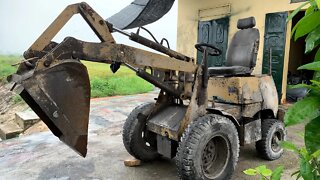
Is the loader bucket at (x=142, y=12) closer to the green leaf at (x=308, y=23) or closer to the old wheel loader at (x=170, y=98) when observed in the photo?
the old wheel loader at (x=170, y=98)

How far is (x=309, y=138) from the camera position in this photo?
0.67 m

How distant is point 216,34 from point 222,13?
21.0 inches

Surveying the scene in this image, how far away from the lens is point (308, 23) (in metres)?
0.68

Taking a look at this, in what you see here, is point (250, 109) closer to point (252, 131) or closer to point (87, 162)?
point (252, 131)

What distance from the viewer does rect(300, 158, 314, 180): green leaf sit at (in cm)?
71

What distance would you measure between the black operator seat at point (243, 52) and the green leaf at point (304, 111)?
3.16 meters

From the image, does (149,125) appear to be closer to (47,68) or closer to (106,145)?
(106,145)

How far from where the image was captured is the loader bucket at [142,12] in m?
6.74

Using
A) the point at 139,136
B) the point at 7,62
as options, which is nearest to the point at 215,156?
the point at 139,136

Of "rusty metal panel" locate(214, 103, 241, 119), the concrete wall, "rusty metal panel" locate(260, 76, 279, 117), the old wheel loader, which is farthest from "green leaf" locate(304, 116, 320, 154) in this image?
the concrete wall

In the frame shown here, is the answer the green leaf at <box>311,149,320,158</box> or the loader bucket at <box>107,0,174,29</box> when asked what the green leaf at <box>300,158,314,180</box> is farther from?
the loader bucket at <box>107,0,174,29</box>

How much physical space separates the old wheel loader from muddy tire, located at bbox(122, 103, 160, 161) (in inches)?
0.5

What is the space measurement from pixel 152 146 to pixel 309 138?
10.7 ft

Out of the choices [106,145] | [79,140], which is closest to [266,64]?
[106,145]
